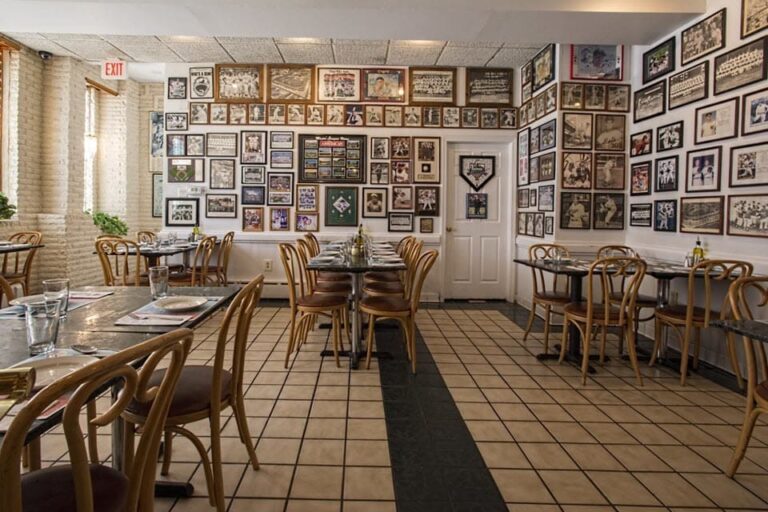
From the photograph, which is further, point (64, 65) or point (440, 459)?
point (64, 65)

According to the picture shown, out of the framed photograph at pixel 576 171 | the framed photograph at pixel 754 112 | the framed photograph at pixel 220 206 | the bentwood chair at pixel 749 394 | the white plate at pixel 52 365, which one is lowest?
the bentwood chair at pixel 749 394

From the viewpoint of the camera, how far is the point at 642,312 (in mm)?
4840

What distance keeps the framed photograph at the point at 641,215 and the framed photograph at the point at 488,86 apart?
2.30 m

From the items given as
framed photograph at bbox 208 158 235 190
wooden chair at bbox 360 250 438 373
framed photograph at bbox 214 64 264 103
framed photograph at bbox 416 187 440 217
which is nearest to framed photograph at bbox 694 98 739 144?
wooden chair at bbox 360 250 438 373

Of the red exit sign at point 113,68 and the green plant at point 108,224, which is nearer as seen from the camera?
the red exit sign at point 113,68

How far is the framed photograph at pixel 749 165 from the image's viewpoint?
10.8 ft

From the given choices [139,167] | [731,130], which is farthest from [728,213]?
[139,167]

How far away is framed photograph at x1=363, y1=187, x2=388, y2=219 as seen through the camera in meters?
6.39

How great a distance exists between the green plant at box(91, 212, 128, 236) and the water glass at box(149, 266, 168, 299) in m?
6.23

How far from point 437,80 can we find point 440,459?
17.3 ft

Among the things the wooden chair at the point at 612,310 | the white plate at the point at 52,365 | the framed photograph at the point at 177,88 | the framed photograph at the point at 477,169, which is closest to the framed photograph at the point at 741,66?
the wooden chair at the point at 612,310

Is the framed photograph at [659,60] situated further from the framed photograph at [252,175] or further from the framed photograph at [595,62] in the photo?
the framed photograph at [252,175]

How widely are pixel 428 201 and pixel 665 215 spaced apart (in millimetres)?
2870

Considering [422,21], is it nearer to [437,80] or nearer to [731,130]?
[437,80]
